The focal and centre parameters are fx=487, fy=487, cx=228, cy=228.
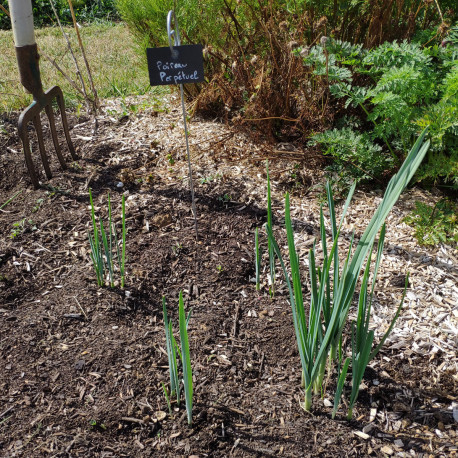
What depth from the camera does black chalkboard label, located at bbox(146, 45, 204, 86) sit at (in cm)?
232

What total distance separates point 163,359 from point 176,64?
138 cm

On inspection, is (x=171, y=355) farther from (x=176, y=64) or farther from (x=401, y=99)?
(x=401, y=99)

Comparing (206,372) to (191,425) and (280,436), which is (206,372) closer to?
(191,425)

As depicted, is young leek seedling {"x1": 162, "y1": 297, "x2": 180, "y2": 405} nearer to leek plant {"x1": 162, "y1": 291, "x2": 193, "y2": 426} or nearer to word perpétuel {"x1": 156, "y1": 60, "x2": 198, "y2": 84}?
leek plant {"x1": 162, "y1": 291, "x2": 193, "y2": 426}

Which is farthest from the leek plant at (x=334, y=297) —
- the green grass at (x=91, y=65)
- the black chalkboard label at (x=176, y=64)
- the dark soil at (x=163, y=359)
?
the green grass at (x=91, y=65)

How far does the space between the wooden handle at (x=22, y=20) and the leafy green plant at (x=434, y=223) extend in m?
2.34

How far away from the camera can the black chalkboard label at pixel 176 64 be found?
2.32 metres

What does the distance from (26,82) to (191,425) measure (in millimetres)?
2253

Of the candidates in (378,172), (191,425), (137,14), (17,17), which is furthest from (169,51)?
(137,14)

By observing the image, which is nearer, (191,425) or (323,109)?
(191,425)

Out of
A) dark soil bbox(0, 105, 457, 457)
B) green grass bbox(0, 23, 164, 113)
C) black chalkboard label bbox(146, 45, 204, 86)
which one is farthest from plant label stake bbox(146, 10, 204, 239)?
green grass bbox(0, 23, 164, 113)

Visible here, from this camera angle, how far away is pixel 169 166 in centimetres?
329

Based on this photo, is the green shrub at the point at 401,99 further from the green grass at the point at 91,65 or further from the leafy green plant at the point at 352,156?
the green grass at the point at 91,65

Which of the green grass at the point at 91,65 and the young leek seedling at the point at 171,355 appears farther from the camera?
the green grass at the point at 91,65
